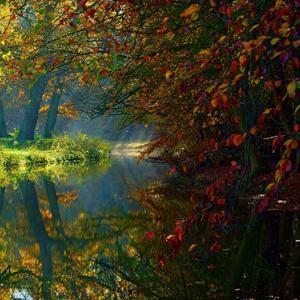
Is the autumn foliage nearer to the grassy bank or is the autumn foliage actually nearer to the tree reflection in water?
the tree reflection in water

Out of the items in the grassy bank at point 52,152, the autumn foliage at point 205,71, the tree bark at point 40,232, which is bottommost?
the tree bark at point 40,232

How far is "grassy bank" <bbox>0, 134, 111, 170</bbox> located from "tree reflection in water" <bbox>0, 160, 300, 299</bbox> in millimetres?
16435

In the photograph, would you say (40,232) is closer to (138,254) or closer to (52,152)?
(138,254)

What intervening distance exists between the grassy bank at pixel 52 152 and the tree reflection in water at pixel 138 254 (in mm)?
16435

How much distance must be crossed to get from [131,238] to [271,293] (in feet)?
15.3

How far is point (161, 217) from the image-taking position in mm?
13266

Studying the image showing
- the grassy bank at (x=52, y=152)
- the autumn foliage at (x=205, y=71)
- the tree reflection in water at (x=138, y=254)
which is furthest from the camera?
the grassy bank at (x=52, y=152)

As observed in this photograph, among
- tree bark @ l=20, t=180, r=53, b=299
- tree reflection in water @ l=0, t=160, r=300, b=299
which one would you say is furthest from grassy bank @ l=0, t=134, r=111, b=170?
tree reflection in water @ l=0, t=160, r=300, b=299

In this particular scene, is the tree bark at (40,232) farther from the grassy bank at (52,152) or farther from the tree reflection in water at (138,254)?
the grassy bank at (52,152)

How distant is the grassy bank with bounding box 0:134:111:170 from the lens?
32562mm

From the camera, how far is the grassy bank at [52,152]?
32562 mm

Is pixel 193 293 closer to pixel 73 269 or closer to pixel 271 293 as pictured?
pixel 271 293

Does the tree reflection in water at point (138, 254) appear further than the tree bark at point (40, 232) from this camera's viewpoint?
No

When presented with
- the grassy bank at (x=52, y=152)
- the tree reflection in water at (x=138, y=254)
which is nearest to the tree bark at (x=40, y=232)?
the tree reflection in water at (x=138, y=254)
